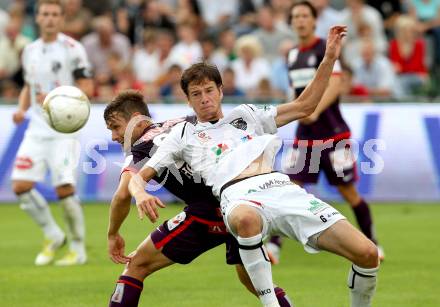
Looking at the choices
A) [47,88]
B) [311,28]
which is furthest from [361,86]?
[47,88]

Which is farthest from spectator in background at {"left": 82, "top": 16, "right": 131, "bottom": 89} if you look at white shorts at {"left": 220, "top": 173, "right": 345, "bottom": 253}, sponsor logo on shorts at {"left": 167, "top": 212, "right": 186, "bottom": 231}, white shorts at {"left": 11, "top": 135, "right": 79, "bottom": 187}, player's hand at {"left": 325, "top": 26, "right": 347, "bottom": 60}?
white shorts at {"left": 220, "top": 173, "right": 345, "bottom": 253}

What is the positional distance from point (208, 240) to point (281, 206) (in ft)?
2.52

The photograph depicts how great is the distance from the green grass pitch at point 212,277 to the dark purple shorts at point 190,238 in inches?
51.2

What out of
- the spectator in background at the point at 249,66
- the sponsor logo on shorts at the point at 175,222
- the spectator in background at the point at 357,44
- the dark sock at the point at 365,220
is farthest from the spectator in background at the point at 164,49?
the sponsor logo on shorts at the point at 175,222

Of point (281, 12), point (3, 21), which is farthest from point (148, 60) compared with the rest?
point (3, 21)

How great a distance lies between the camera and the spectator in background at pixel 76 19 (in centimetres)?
1927

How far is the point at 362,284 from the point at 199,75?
1.81 metres

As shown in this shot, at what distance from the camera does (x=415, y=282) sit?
946 cm

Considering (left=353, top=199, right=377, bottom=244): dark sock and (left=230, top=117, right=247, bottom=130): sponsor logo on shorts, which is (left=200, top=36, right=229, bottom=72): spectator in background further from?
(left=230, top=117, right=247, bottom=130): sponsor logo on shorts

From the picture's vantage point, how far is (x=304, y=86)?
11.1m

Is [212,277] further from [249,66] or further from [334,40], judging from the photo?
[249,66]

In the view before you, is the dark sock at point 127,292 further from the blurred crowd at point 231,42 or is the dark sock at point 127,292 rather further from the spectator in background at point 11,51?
the spectator in background at point 11,51

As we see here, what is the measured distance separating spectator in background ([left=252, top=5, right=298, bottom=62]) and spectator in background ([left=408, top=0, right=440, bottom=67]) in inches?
102

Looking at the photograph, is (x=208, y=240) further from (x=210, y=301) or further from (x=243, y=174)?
(x=210, y=301)
